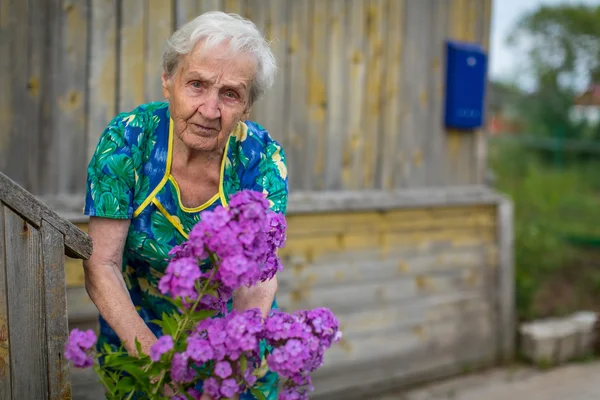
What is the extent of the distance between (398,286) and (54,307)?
3.29 metres

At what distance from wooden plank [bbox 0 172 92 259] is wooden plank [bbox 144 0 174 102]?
171cm

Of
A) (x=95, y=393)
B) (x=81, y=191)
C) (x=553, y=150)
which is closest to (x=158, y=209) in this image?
(x=81, y=191)

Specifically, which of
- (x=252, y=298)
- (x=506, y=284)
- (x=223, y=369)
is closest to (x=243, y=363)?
(x=223, y=369)

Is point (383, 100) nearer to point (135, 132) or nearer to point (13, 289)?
point (135, 132)

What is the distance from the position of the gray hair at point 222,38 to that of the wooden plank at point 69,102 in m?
1.33

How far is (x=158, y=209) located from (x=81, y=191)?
138cm

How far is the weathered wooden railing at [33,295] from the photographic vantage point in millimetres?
1784

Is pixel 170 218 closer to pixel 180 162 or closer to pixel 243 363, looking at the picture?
pixel 180 162

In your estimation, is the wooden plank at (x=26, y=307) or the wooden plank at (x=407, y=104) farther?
the wooden plank at (x=407, y=104)

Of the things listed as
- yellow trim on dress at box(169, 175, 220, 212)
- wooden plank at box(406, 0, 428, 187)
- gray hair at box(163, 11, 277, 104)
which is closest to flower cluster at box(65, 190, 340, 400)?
yellow trim on dress at box(169, 175, 220, 212)

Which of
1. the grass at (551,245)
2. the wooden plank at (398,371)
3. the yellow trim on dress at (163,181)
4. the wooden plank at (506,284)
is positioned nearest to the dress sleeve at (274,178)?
the yellow trim on dress at (163,181)

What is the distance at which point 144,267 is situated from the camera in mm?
2256

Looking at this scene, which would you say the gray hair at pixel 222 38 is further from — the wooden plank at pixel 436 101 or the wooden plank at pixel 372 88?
→ the wooden plank at pixel 436 101

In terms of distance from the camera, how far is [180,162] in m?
2.10
